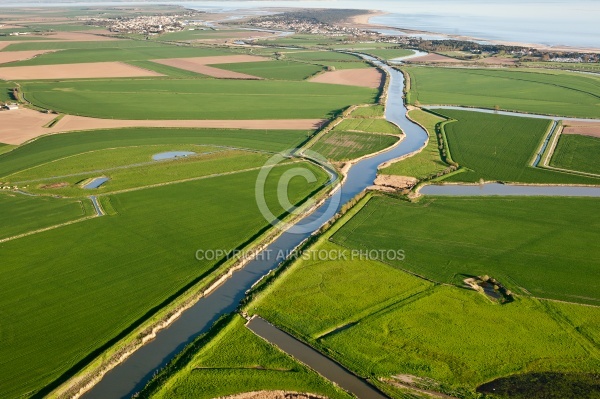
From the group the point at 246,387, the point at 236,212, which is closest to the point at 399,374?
the point at 246,387

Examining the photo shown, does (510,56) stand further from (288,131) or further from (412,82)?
(288,131)

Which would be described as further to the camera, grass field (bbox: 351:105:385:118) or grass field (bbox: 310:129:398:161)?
grass field (bbox: 351:105:385:118)

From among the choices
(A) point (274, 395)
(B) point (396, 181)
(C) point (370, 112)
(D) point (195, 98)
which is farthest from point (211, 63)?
(A) point (274, 395)

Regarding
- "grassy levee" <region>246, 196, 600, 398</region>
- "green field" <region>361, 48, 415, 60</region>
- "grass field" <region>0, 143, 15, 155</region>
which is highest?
"green field" <region>361, 48, 415, 60</region>

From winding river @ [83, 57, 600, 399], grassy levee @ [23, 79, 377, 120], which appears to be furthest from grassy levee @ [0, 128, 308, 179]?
winding river @ [83, 57, 600, 399]

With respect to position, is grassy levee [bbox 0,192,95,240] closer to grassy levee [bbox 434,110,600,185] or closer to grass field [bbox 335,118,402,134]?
grassy levee [bbox 434,110,600,185]
